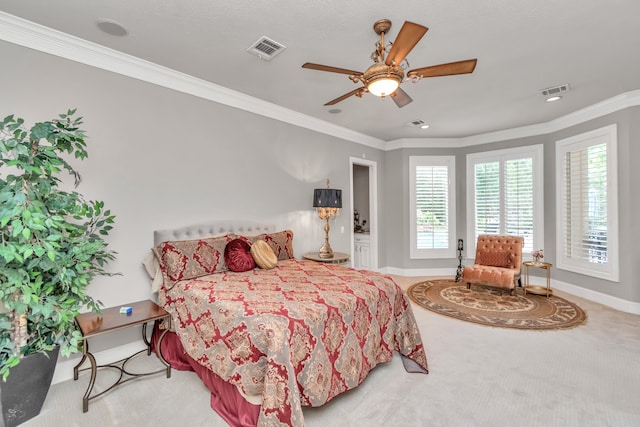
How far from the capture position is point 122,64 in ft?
9.39

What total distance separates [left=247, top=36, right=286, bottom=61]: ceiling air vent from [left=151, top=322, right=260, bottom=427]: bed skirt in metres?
2.72

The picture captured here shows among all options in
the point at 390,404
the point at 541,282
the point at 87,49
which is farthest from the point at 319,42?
the point at 541,282

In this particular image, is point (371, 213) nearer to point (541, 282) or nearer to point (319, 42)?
point (541, 282)

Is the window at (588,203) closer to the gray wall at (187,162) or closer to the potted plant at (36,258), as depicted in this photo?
the gray wall at (187,162)

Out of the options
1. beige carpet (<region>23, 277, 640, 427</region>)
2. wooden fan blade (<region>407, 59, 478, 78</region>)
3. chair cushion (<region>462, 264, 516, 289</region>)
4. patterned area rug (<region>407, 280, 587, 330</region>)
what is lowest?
beige carpet (<region>23, 277, 640, 427</region>)

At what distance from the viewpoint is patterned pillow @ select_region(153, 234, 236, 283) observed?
280 centimetres

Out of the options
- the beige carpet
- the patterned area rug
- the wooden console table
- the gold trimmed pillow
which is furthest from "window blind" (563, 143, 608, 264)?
the wooden console table

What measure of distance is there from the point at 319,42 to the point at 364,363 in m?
2.72

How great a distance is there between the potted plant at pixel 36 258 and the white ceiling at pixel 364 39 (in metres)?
1.09

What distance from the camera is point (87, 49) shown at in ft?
8.73

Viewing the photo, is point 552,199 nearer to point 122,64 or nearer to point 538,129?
point 538,129

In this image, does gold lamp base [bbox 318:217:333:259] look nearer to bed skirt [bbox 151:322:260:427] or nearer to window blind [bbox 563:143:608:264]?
bed skirt [bbox 151:322:260:427]

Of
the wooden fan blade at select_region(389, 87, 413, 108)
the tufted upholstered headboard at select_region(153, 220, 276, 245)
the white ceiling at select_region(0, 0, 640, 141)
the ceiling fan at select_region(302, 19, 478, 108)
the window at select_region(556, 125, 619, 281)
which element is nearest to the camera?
the ceiling fan at select_region(302, 19, 478, 108)

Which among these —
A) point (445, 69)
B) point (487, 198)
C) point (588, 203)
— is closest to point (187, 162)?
point (445, 69)
